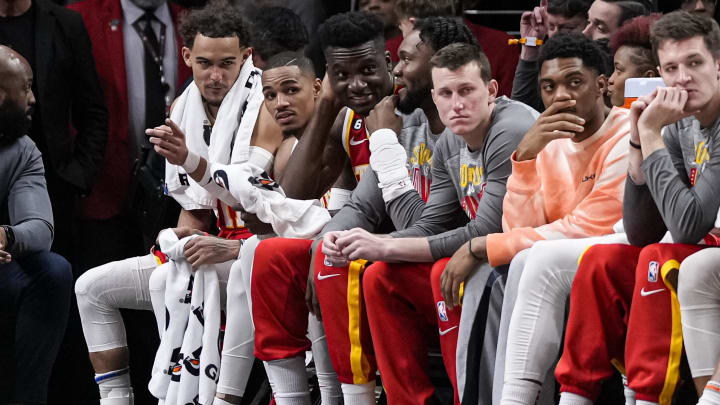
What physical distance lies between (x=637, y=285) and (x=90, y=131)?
11.3ft

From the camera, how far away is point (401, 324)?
13.1 ft

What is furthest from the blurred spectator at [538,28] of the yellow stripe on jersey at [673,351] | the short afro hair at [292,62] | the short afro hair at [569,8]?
the yellow stripe on jersey at [673,351]

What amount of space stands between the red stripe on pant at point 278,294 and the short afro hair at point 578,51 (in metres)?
1.17

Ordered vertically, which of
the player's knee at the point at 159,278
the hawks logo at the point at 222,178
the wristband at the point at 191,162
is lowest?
the player's knee at the point at 159,278

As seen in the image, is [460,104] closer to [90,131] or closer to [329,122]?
[329,122]

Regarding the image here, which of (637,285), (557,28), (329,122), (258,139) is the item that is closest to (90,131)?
(258,139)

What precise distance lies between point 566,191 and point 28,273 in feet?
8.09

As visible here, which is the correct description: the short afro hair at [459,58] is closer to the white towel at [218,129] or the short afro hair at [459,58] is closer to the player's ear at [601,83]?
the player's ear at [601,83]

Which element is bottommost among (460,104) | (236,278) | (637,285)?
(236,278)

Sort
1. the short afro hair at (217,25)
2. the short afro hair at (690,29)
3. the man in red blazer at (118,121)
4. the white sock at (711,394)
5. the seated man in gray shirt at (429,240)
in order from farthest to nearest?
1. the man in red blazer at (118,121)
2. the short afro hair at (217,25)
3. the seated man in gray shirt at (429,240)
4. the short afro hair at (690,29)
5. the white sock at (711,394)

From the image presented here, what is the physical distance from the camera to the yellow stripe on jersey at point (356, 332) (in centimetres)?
415

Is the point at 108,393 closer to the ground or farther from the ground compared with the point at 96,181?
closer to the ground

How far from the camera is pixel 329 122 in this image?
4.85 metres

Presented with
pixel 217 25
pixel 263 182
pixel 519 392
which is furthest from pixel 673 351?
pixel 217 25
